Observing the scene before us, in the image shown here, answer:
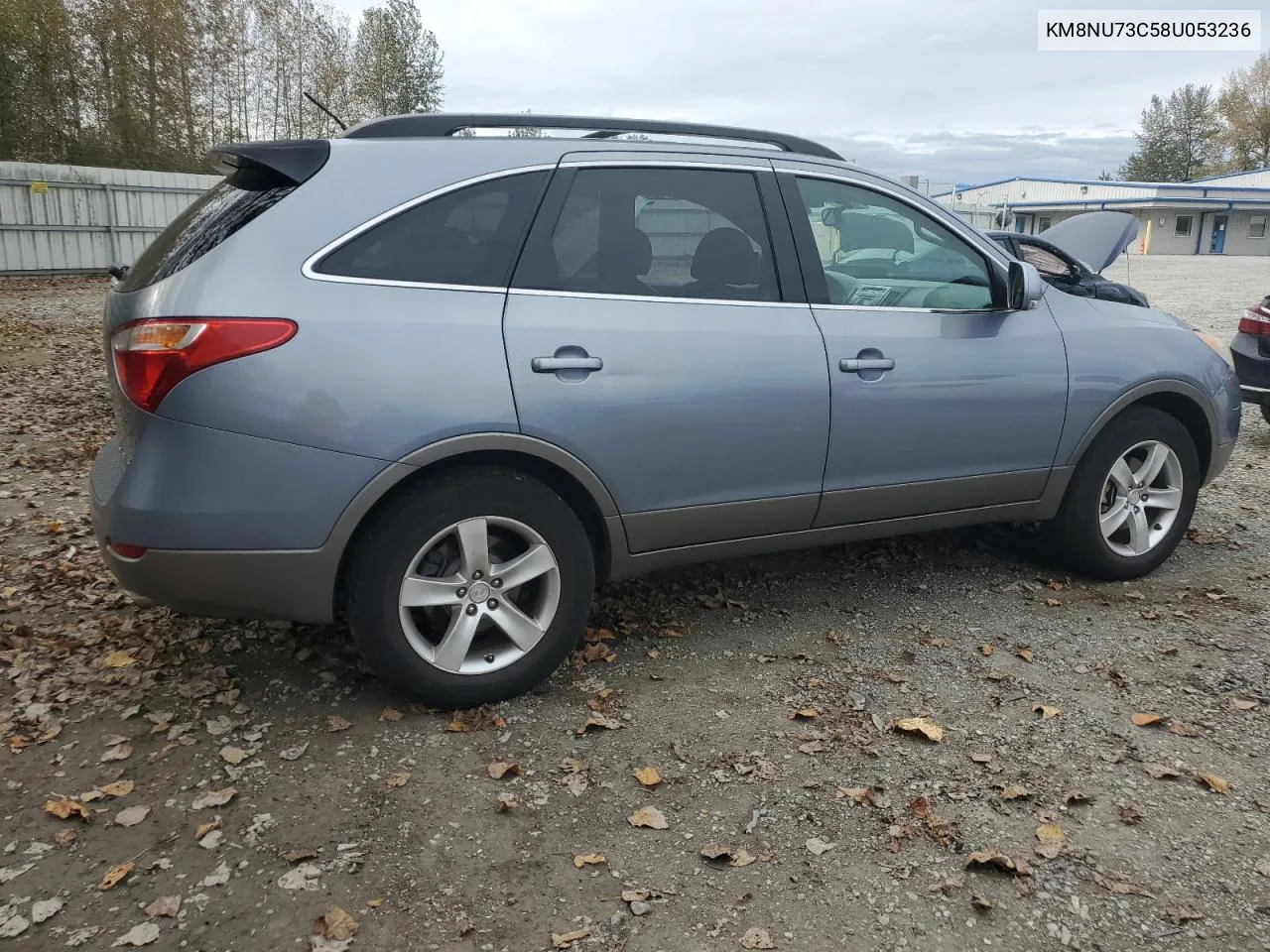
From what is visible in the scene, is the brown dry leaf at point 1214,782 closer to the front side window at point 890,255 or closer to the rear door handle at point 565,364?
the front side window at point 890,255

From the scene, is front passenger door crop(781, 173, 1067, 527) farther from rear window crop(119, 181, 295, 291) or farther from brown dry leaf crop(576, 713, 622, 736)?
rear window crop(119, 181, 295, 291)

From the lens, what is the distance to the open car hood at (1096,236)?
492 inches

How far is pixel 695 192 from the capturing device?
3.84 meters

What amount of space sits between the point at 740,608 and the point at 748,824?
1.62 meters

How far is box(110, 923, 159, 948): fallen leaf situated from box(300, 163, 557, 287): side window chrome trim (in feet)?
6.00

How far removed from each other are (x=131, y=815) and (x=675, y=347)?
2.23m

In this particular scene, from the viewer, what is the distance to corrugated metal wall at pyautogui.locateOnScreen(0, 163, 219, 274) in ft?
69.3

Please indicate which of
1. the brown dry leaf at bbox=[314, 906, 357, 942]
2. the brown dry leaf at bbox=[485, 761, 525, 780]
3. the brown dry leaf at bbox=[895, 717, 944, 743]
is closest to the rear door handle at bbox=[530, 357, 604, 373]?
the brown dry leaf at bbox=[485, 761, 525, 780]

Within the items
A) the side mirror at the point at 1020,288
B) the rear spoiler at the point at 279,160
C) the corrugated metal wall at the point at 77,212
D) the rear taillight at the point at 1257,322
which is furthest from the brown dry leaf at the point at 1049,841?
the corrugated metal wall at the point at 77,212

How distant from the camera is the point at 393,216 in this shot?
10.8ft

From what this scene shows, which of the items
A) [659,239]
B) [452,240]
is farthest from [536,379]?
[659,239]

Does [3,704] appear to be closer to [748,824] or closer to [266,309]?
[266,309]

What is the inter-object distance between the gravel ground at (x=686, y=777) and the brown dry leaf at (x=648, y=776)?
11 millimetres

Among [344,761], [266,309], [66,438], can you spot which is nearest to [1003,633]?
[344,761]
